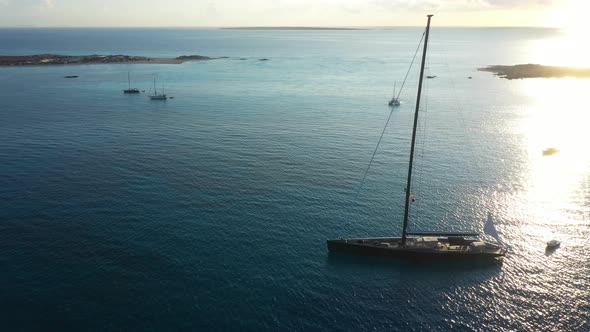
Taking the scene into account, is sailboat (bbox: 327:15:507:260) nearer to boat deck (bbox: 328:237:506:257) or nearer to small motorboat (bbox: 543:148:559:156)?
boat deck (bbox: 328:237:506:257)

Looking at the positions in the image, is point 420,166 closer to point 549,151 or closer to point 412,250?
point 549,151

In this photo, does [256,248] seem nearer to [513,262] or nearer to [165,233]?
[165,233]

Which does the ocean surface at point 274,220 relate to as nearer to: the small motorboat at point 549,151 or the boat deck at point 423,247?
the small motorboat at point 549,151

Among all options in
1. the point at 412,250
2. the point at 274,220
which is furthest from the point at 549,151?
the point at 274,220

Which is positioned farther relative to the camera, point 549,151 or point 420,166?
point 549,151

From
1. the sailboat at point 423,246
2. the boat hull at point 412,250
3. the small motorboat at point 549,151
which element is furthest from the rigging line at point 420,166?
the small motorboat at point 549,151
